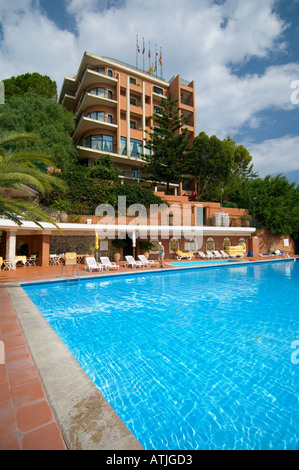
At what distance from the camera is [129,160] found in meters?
27.6

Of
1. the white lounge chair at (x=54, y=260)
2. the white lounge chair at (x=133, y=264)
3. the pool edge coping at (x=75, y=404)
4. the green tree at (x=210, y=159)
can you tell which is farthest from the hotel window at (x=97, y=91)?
the pool edge coping at (x=75, y=404)

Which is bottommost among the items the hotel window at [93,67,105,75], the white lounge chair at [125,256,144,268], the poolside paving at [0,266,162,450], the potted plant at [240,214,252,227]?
the poolside paving at [0,266,162,450]

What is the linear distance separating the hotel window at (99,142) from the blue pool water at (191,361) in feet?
68.8

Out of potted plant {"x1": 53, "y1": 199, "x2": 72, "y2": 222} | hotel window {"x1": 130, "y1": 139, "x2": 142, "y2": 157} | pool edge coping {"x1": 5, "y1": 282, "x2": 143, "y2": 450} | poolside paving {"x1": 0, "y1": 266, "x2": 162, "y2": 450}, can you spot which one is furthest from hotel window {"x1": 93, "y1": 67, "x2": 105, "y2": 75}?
poolside paving {"x1": 0, "y1": 266, "x2": 162, "y2": 450}

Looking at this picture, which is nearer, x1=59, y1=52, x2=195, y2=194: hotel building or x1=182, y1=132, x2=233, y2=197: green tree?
x1=59, y1=52, x2=195, y2=194: hotel building

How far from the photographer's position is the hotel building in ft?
86.4

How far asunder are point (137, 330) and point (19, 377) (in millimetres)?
2950

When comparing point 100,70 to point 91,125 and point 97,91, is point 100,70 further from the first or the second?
point 91,125

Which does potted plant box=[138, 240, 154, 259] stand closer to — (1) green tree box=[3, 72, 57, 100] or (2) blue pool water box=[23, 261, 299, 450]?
(2) blue pool water box=[23, 261, 299, 450]

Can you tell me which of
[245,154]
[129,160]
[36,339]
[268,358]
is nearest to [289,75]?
[268,358]

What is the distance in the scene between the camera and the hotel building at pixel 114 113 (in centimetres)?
2634

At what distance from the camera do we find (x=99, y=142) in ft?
86.4

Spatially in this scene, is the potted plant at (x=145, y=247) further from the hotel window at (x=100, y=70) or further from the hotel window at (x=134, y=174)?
the hotel window at (x=100, y=70)
